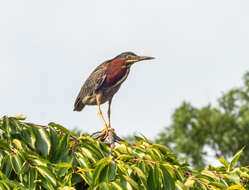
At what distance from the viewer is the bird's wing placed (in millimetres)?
5828

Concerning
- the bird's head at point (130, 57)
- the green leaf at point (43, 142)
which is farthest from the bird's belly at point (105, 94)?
the green leaf at point (43, 142)

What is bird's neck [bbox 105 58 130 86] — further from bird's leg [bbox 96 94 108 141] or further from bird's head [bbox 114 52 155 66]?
bird's leg [bbox 96 94 108 141]

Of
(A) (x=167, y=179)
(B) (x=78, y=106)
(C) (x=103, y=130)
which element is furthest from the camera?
(B) (x=78, y=106)

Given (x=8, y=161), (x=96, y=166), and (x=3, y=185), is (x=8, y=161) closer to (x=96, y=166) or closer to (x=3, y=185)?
(x=3, y=185)

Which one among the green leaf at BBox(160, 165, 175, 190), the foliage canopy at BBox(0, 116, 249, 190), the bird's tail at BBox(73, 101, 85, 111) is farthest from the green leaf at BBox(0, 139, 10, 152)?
the bird's tail at BBox(73, 101, 85, 111)

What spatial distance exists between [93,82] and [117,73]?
0.34m

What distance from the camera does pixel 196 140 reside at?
2273 cm

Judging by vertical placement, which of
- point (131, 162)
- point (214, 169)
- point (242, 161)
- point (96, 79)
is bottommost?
point (242, 161)

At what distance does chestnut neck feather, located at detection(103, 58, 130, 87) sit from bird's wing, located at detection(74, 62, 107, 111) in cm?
7

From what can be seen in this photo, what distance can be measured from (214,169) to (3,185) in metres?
2.19

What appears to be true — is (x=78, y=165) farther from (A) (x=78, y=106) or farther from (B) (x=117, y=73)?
(A) (x=78, y=106)

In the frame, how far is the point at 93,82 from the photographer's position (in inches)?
232

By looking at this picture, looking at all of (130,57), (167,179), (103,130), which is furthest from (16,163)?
(130,57)

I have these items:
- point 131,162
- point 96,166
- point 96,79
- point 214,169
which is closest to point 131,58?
point 96,79
